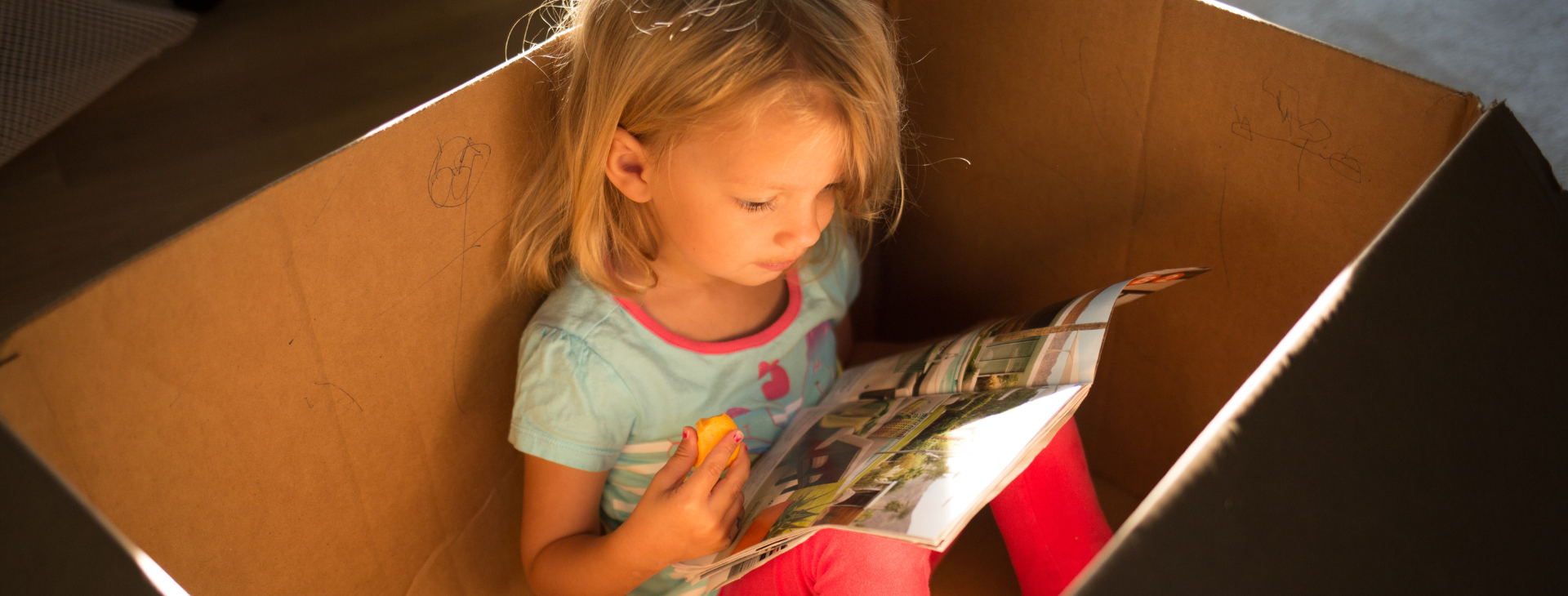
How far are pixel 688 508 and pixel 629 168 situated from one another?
0.23m

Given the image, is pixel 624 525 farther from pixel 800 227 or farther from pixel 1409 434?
pixel 1409 434

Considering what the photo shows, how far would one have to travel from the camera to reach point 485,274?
Answer: 61cm

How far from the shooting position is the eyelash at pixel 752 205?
23.0 inches

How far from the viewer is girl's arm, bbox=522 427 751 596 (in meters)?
0.57

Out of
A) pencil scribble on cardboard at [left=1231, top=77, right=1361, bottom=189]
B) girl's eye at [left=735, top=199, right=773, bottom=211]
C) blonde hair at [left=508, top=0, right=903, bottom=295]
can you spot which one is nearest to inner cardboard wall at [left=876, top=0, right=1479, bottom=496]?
pencil scribble on cardboard at [left=1231, top=77, right=1361, bottom=189]

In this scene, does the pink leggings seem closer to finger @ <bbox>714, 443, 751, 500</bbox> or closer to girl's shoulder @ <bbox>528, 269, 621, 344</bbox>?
finger @ <bbox>714, 443, 751, 500</bbox>

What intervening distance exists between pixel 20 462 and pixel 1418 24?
1.00 meters

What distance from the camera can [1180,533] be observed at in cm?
27

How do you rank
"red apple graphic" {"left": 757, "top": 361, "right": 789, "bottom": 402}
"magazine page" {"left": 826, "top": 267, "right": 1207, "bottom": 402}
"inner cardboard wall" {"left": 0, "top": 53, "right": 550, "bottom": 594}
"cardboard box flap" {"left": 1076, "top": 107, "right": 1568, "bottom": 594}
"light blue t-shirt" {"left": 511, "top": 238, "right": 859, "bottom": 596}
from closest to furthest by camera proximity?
"cardboard box flap" {"left": 1076, "top": 107, "right": 1568, "bottom": 594} < "inner cardboard wall" {"left": 0, "top": 53, "right": 550, "bottom": 594} < "magazine page" {"left": 826, "top": 267, "right": 1207, "bottom": 402} < "light blue t-shirt" {"left": 511, "top": 238, "right": 859, "bottom": 596} < "red apple graphic" {"left": 757, "top": 361, "right": 789, "bottom": 402}

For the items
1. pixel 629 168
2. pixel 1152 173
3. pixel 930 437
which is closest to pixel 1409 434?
pixel 930 437

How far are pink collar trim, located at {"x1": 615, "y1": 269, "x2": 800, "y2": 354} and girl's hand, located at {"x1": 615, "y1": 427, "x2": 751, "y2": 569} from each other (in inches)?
4.6

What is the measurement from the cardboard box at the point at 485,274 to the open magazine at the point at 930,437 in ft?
0.38

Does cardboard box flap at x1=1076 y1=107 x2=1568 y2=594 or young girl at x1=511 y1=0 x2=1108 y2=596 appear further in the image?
young girl at x1=511 y1=0 x2=1108 y2=596

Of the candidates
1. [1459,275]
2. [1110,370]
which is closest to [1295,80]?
[1459,275]
